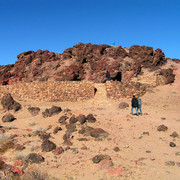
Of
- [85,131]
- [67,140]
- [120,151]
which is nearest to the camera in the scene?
[120,151]

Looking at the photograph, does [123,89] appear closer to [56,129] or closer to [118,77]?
[118,77]

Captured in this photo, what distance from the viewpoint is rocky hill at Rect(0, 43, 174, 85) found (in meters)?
24.4

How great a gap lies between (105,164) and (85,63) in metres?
23.7

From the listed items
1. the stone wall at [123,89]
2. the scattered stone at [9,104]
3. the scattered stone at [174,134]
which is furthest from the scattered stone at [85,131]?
the stone wall at [123,89]

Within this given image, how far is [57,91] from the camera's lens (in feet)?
55.7

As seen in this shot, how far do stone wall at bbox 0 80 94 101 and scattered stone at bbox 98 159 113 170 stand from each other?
12.4 meters

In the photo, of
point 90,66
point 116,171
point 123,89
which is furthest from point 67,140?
point 90,66

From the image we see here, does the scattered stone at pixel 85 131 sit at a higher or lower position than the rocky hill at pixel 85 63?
lower

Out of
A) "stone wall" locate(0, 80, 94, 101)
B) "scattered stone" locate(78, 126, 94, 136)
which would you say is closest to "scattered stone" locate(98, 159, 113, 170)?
"scattered stone" locate(78, 126, 94, 136)

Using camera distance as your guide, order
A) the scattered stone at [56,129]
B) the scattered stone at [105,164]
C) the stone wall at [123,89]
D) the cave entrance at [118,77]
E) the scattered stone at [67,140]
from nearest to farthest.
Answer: the scattered stone at [105,164], the scattered stone at [67,140], the scattered stone at [56,129], the stone wall at [123,89], the cave entrance at [118,77]

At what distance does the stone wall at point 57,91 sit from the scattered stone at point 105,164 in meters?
12.4

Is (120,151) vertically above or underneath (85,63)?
underneath

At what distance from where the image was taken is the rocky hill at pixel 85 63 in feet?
79.9

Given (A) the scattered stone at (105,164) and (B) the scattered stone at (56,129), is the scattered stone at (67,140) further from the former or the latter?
(A) the scattered stone at (105,164)
